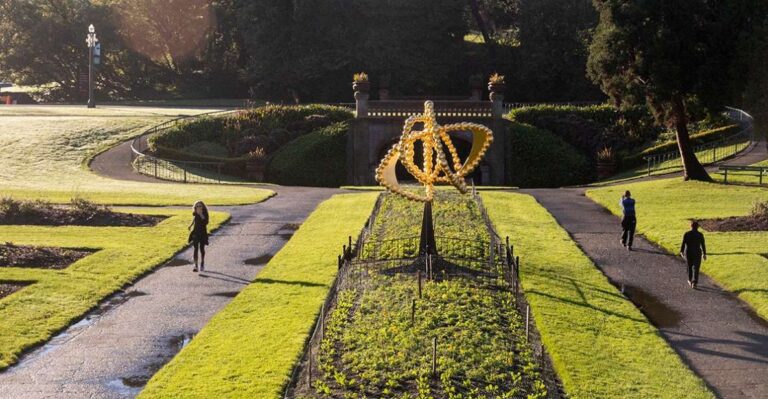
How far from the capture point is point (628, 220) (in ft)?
92.1

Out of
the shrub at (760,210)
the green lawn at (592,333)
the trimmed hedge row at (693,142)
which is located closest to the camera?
the green lawn at (592,333)

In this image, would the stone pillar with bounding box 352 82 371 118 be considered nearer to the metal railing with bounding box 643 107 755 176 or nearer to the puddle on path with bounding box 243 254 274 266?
the metal railing with bounding box 643 107 755 176

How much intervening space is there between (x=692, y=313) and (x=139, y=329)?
39.6 ft

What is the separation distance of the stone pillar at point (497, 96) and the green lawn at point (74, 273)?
81.0 feet

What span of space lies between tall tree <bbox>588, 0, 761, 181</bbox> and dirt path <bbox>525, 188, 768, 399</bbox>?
10.1 m

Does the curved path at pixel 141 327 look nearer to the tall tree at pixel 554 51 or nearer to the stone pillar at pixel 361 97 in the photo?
the stone pillar at pixel 361 97

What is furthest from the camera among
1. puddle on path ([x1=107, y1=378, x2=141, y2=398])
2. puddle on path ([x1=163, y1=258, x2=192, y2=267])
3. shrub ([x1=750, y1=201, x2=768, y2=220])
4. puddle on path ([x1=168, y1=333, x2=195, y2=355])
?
shrub ([x1=750, y1=201, x2=768, y2=220])

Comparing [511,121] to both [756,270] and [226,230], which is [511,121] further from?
[756,270]

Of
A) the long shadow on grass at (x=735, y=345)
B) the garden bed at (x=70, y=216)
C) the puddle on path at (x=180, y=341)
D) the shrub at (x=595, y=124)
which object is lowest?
the puddle on path at (x=180, y=341)

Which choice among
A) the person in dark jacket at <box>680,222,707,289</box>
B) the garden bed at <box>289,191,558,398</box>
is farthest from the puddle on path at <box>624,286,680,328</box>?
the garden bed at <box>289,191,558,398</box>

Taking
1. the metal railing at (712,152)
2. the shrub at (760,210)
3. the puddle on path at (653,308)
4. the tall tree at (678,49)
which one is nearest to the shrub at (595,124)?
the metal railing at (712,152)

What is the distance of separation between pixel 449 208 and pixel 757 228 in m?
10.4

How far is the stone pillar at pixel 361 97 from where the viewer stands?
5512 cm

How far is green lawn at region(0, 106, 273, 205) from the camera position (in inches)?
1580
